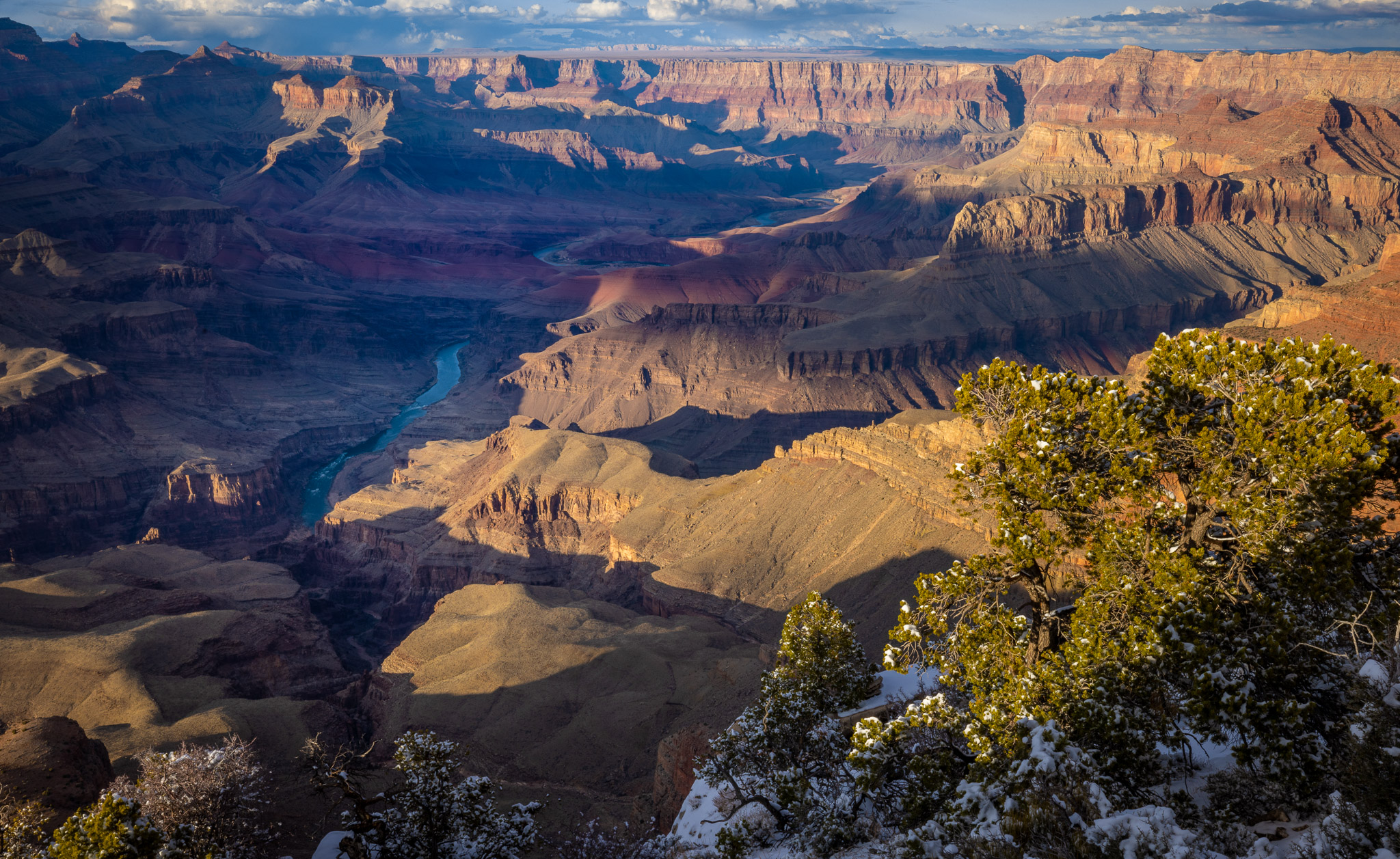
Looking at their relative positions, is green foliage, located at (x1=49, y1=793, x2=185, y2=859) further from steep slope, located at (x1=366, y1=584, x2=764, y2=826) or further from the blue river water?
the blue river water

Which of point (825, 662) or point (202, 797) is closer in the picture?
point (202, 797)

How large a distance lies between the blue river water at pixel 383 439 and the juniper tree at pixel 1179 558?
107m

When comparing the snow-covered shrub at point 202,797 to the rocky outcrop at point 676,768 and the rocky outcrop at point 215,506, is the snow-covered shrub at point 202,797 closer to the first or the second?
the rocky outcrop at point 676,768

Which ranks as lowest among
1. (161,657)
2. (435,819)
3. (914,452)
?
(161,657)

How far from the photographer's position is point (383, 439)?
153 m

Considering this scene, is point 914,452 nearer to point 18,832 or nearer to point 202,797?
point 202,797

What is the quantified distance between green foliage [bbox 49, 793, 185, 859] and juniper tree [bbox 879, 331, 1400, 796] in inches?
752

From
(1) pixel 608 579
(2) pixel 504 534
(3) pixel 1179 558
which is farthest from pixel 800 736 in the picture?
(2) pixel 504 534

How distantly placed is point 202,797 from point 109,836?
8235 millimetres

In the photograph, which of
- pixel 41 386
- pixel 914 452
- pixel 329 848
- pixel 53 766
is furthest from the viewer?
pixel 41 386

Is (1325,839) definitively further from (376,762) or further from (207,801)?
(376,762)

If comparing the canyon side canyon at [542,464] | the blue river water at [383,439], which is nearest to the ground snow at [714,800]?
the canyon side canyon at [542,464]

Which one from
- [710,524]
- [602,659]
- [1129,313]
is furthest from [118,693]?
[1129,313]

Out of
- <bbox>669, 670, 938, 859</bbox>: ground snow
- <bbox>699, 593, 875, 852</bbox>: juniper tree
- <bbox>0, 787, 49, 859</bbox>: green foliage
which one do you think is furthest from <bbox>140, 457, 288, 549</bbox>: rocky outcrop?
<bbox>699, 593, 875, 852</bbox>: juniper tree
